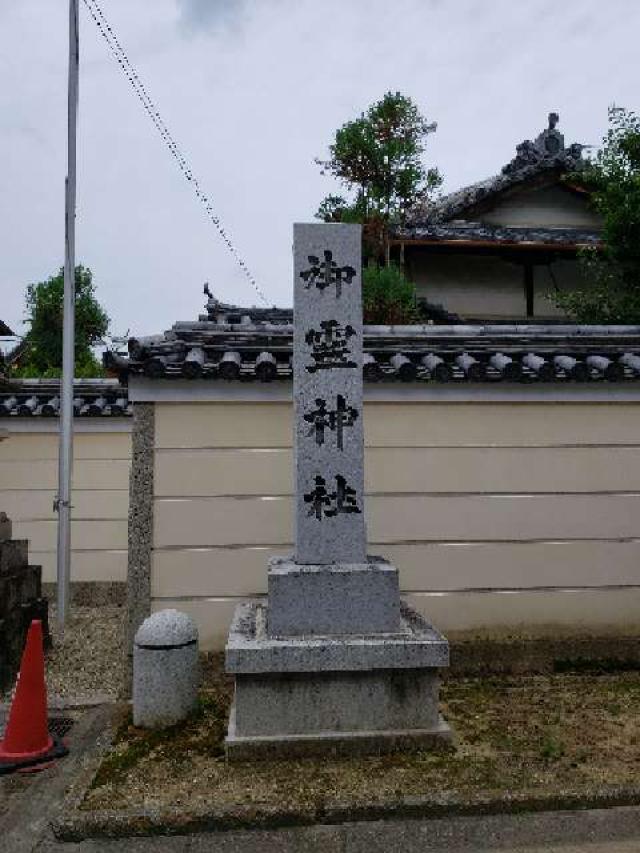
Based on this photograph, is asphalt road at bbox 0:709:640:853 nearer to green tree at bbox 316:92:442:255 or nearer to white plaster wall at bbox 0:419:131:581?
white plaster wall at bbox 0:419:131:581

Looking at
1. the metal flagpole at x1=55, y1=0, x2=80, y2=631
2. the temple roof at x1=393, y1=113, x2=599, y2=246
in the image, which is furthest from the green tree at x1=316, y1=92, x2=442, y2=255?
the metal flagpole at x1=55, y1=0, x2=80, y2=631

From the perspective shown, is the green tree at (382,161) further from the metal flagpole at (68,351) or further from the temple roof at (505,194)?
the metal flagpole at (68,351)

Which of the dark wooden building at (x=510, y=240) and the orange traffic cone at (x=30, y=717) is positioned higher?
the dark wooden building at (x=510, y=240)

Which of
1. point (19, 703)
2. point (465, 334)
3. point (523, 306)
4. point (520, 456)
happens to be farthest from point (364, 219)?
point (19, 703)

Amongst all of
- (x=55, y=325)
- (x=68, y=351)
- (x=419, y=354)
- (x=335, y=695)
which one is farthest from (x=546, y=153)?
(x=55, y=325)

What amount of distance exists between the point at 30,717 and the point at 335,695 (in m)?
2.39

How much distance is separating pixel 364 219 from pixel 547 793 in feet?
44.8

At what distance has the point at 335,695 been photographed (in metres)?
4.78

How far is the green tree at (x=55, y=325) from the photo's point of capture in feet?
96.5

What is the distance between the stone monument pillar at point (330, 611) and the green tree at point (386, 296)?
287 inches

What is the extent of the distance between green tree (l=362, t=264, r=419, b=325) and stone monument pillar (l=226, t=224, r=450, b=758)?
7.29 m

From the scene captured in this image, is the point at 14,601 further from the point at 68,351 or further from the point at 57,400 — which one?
the point at 57,400

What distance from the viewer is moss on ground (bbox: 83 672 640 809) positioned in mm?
→ 4109

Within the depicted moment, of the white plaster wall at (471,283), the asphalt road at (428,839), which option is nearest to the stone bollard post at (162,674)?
the asphalt road at (428,839)
